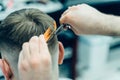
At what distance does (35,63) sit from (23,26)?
256 millimetres

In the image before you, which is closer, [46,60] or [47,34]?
[46,60]

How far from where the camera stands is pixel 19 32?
1089 millimetres

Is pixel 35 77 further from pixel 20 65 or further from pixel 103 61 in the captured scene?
pixel 103 61

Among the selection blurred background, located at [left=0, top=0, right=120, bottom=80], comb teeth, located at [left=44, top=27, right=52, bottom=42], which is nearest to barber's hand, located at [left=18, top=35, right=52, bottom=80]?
comb teeth, located at [left=44, top=27, right=52, bottom=42]

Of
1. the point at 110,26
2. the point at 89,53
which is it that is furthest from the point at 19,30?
the point at 89,53

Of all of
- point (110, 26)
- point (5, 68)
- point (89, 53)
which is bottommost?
point (89, 53)

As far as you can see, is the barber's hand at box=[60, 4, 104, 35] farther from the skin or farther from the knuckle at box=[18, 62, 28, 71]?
the knuckle at box=[18, 62, 28, 71]

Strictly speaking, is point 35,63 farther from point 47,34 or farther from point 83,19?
point 83,19

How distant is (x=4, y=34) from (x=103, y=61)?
194 centimetres

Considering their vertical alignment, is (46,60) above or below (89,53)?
above

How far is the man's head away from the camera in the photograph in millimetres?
1090

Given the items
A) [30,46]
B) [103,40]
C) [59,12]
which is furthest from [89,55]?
[30,46]

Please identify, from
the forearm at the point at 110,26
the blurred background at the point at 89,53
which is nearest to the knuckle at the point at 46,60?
the forearm at the point at 110,26

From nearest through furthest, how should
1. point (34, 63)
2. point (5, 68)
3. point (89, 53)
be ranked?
point (34, 63) → point (5, 68) → point (89, 53)
